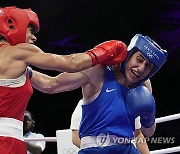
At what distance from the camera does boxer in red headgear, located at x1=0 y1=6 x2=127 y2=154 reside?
1872 millimetres

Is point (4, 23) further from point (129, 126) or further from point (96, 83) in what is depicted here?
point (129, 126)

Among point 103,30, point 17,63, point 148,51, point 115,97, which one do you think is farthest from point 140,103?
point 103,30

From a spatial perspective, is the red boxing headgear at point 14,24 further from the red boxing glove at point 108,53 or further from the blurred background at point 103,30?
the blurred background at point 103,30

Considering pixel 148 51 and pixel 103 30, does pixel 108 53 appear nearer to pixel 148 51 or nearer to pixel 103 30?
pixel 148 51

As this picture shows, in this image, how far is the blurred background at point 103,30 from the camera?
259 inches

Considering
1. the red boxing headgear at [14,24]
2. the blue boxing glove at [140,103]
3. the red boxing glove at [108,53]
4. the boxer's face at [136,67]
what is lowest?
the blue boxing glove at [140,103]

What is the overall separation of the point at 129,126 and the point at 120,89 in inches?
7.1

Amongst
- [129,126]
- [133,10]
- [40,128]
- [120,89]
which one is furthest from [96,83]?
[40,128]

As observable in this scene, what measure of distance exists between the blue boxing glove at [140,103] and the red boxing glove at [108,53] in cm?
18

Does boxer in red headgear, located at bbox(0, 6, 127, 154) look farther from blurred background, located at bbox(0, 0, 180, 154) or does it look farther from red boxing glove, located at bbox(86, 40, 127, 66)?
blurred background, located at bbox(0, 0, 180, 154)

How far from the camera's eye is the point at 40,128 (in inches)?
276

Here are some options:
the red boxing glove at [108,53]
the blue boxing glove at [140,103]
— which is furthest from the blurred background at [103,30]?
the red boxing glove at [108,53]

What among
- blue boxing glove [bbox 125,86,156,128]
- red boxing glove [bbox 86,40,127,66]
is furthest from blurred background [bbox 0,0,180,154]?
red boxing glove [bbox 86,40,127,66]

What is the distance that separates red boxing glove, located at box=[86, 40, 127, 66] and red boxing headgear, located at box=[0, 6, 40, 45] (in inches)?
12.2
